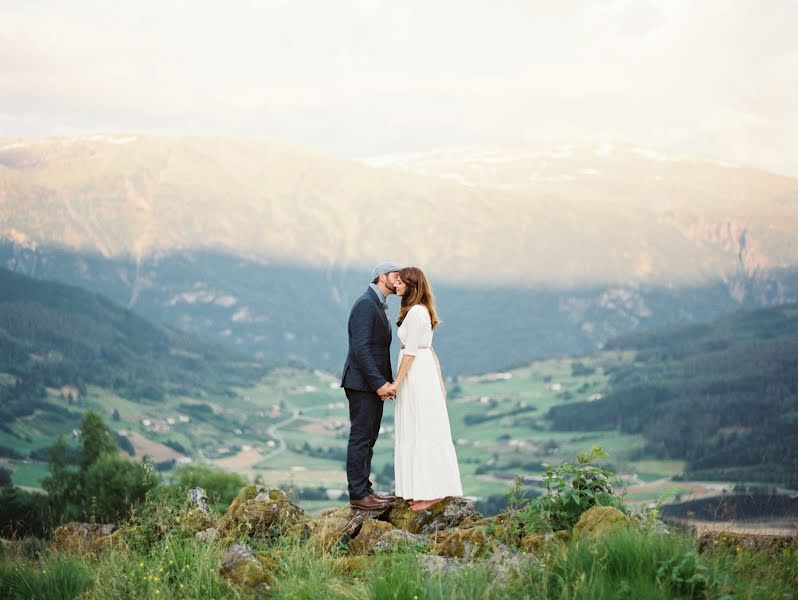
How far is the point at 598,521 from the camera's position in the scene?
35.4ft

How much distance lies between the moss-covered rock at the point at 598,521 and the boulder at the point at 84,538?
691 cm

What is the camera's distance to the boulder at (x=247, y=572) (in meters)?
10.5

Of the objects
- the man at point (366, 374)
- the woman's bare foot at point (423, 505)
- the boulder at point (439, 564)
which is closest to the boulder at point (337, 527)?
the man at point (366, 374)

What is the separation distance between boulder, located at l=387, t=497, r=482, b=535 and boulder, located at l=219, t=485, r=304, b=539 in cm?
167

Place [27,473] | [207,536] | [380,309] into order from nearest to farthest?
1. [207,536]
2. [380,309]
3. [27,473]

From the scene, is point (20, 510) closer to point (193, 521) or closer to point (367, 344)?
point (193, 521)

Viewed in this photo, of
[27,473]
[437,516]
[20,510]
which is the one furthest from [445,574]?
[27,473]

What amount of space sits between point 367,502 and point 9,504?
5966cm

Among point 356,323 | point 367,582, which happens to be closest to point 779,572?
point 367,582

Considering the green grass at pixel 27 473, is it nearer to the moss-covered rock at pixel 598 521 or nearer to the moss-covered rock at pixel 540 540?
the moss-covered rock at pixel 540 540

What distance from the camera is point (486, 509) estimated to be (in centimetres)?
15462

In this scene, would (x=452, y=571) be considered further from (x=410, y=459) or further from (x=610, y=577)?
(x=410, y=459)

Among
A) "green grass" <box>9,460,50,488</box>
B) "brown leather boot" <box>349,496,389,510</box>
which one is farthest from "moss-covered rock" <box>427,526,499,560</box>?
"green grass" <box>9,460,50,488</box>

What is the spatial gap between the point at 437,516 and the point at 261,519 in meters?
2.85
